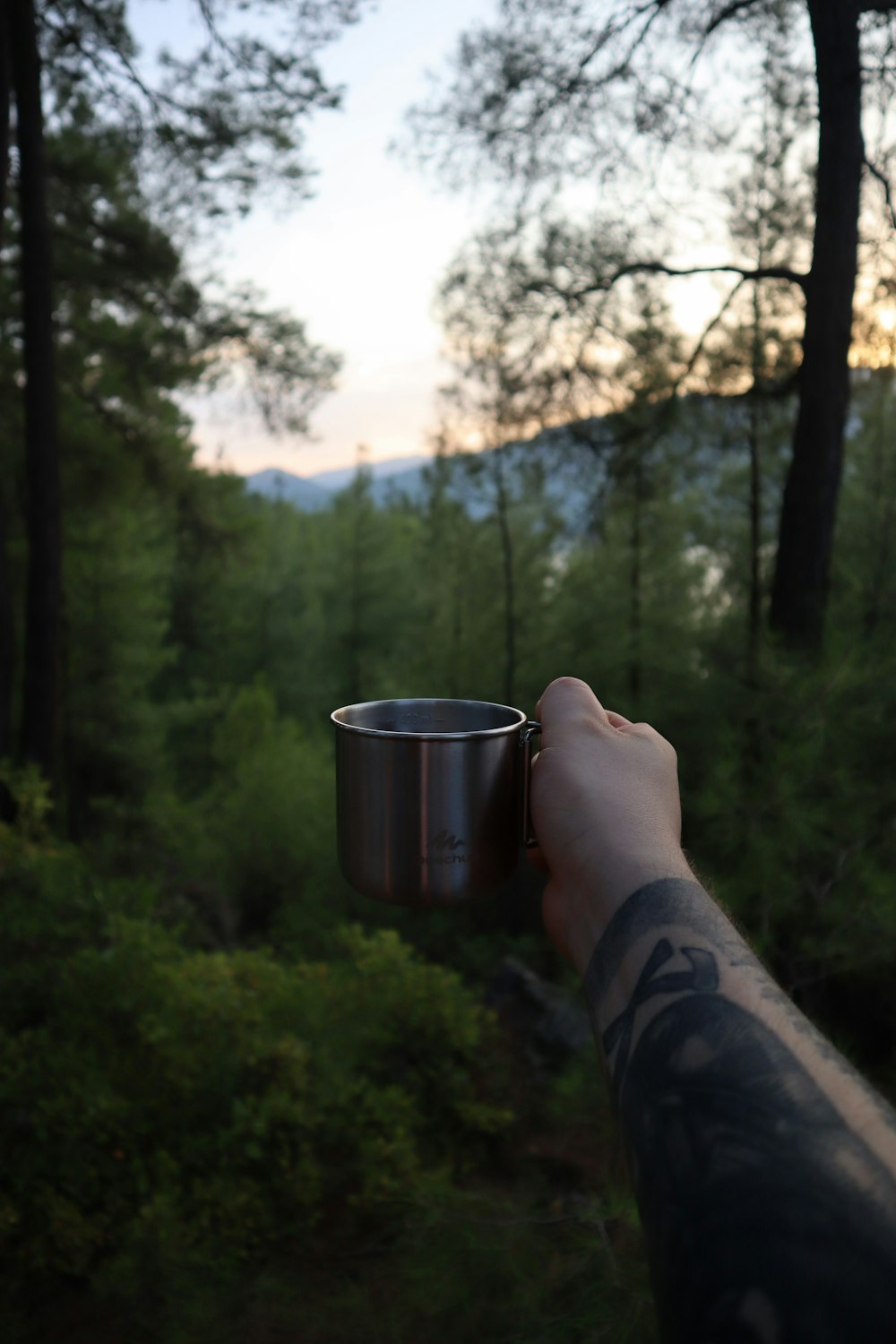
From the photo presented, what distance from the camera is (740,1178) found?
2.24 feet

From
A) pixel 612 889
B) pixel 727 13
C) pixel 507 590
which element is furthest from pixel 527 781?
pixel 507 590

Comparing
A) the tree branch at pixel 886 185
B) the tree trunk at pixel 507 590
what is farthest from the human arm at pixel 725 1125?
the tree trunk at pixel 507 590

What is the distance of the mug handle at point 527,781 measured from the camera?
1.44m

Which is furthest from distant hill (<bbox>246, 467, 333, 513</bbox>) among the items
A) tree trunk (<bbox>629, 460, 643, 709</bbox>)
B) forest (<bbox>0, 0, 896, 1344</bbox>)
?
tree trunk (<bbox>629, 460, 643, 709</bbox>)

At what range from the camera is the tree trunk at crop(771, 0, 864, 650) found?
17.2ft

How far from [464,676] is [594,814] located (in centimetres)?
943

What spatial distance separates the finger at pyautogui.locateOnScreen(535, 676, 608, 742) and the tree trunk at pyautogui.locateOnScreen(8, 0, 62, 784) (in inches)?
326

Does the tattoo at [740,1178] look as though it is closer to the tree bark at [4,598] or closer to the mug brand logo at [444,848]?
the mug brand logo at [444,848]

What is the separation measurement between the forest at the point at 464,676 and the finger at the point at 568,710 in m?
0.32

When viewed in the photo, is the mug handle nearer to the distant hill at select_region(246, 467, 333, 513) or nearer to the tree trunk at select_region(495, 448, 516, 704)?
the tree trunk at select_region(495, 448, 516, 704)

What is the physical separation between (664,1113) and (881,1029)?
4148mm

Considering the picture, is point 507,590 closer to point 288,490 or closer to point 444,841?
point 444,841

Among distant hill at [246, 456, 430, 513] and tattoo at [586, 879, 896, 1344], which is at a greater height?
distant hill at [246, 456, 430, 513]

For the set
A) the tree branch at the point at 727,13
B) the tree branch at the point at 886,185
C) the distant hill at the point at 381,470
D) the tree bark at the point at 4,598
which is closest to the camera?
the tree branch at the point at 727,13
